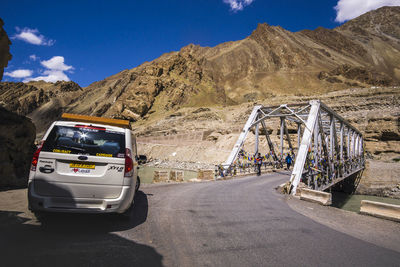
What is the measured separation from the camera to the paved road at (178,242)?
294 cm

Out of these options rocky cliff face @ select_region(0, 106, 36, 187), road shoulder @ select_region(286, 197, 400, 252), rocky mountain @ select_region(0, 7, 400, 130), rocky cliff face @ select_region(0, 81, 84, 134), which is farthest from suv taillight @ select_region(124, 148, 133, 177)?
rocky cliff face @ select_region(0, 81, 84, 134)

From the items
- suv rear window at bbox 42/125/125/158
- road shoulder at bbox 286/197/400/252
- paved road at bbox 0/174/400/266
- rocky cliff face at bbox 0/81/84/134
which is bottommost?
road shoulder at bbox 286/197/400/252

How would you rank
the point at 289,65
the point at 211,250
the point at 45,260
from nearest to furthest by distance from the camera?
the point at 45,260 → the point at 211,250 → the point at 289,65

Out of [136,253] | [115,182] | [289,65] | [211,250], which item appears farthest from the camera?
[289,65]

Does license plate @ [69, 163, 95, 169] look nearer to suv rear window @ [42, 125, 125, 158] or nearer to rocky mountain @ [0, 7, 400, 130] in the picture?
suv rear window @ [42, 125, 125, 158]

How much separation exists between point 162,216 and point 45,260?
A: 2.65 metres

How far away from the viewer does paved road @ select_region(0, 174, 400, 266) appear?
9.64 feet

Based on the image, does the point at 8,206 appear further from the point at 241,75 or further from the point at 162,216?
the point at 241,75

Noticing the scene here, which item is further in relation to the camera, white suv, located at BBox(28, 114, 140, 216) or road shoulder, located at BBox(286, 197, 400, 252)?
road shoulder, located at BBox(286, 197, 400, 252)

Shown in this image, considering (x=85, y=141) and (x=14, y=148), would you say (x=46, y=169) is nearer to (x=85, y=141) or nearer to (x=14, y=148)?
(x=85, y=141)

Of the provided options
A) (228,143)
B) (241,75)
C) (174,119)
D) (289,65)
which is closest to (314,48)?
(289,65)

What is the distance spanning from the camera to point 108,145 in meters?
4.11

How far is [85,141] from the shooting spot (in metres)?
4.07

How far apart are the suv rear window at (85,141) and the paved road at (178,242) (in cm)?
136
